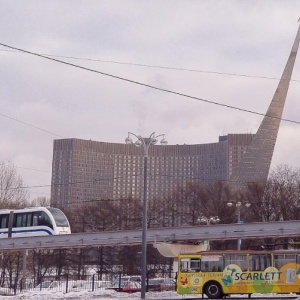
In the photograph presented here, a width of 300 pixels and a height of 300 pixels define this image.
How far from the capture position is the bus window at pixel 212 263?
35.4m

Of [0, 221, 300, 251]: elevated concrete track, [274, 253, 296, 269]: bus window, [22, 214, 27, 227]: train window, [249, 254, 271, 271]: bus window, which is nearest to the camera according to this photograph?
[274, 253, 296, 269]: bus window

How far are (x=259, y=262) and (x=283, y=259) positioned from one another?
1310mm

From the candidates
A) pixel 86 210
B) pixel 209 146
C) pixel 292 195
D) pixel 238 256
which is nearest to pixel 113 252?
pixel 86 210

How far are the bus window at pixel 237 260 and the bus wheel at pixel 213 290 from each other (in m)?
1.30

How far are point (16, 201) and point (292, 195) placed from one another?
3675 centimetres

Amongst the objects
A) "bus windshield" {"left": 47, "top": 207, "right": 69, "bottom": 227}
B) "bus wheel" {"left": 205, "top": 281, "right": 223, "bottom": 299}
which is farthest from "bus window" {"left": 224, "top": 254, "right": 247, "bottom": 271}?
"bus windshield" {"left": 47, "top": 207, "right": 69, "bottom": 227}

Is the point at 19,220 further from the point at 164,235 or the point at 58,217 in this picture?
the point at 164,235

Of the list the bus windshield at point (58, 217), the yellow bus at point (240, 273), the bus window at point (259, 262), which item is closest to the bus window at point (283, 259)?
the yellow bus at point (240, 273)

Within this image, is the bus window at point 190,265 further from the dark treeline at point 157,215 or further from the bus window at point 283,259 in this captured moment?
the dark treeline at point 157,215

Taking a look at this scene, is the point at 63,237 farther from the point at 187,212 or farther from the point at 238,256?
the point at 187,212

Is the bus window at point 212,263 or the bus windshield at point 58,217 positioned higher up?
the bus windshield at point 58,217

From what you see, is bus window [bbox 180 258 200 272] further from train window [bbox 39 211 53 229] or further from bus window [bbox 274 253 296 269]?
train window [bbox 39 211 53 229]

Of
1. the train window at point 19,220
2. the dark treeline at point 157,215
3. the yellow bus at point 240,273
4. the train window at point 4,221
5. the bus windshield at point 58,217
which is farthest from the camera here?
the dark treeline at point 157,215

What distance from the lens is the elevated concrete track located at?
50.7 metres
